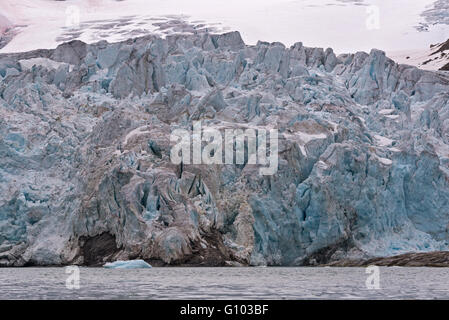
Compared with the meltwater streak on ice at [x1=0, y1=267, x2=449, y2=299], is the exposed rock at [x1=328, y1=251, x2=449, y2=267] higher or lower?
lower

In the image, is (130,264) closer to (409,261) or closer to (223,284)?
(223,284)

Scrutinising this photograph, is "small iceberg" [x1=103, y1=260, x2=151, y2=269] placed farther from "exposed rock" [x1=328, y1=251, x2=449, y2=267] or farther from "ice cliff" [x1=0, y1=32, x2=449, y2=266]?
"exposed rock" [x1=328, y1=251, x2=449, y2=267]

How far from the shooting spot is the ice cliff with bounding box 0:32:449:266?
A: 39500 millimetres

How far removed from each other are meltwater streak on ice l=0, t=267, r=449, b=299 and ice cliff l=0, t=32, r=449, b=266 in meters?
3.85

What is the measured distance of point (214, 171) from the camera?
4109cm

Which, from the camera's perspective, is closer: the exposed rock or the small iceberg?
the small iceberg

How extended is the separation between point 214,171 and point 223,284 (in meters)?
14.2

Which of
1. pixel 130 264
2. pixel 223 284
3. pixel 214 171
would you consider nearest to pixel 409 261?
pixel 214 171

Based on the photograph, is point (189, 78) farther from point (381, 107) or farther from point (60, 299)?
point (60, 299)

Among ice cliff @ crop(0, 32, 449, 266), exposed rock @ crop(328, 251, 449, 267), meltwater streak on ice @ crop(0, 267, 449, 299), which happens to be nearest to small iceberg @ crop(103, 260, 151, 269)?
ice cliff @ crop(0, 32, 449, 266)

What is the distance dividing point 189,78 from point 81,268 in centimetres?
1551

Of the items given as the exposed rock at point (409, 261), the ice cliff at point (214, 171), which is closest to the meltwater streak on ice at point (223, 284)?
the ice cliff at point (214, 171)

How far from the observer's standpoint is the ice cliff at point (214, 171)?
39.5 meters

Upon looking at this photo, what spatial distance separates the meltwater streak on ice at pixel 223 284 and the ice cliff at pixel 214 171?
3850mm
